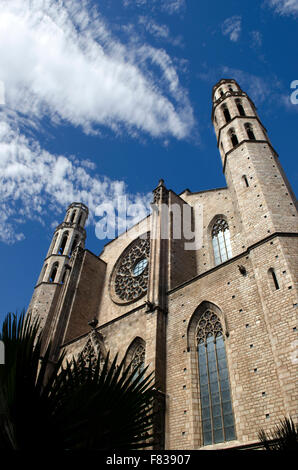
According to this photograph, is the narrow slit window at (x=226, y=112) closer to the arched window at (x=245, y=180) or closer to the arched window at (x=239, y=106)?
the arched window at (x=239, y=106)

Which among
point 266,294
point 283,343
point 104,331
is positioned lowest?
point 283,343

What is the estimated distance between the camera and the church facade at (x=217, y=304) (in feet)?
23.2

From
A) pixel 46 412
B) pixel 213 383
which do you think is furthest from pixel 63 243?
pixel 46 412

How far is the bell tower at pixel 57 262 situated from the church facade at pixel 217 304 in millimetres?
4663

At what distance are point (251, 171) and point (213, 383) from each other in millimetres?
7554

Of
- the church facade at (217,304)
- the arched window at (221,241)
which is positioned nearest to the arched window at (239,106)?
the church facade at (217,304)

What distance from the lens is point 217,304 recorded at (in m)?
8.99

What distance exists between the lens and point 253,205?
10.5 meters

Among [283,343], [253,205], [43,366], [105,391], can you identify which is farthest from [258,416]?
[253,205]

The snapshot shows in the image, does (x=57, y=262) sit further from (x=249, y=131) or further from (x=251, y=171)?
(x=251, y=171)
